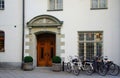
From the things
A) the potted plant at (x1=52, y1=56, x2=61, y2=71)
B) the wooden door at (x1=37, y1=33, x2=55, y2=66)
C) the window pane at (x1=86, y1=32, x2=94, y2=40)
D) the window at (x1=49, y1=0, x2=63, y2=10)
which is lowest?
the potted plant at (x1=52, y1=56, x2=61, y2=71)

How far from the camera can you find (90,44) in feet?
62.4

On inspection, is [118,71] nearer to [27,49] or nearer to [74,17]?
[74,17]

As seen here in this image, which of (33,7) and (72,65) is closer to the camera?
(72,65)

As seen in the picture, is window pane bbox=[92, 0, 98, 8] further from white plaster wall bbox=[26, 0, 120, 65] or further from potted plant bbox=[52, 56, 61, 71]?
potted plant bbox=[52, 56, 61, 71]

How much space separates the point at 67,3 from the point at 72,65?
15.4ft

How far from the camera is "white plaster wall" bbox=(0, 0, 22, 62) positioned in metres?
19.8


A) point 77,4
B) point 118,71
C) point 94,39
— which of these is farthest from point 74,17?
point 118,71

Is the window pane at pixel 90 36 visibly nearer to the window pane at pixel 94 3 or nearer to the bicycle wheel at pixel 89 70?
the window pane at pixel 94 3

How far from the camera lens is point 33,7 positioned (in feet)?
64.3

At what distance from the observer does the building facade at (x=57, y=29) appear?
1853 centimetres

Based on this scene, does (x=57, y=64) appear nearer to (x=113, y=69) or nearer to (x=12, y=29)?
(x=113, y=69)

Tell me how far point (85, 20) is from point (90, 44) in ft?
5.72

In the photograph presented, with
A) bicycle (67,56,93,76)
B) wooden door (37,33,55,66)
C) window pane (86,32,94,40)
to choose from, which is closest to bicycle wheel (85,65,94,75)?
bicycle (67,56,93,76)

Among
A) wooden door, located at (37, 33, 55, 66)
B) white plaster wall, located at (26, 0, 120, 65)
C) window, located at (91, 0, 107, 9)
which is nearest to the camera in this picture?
white plaster wall, located at (26, 0, 120, 65)
